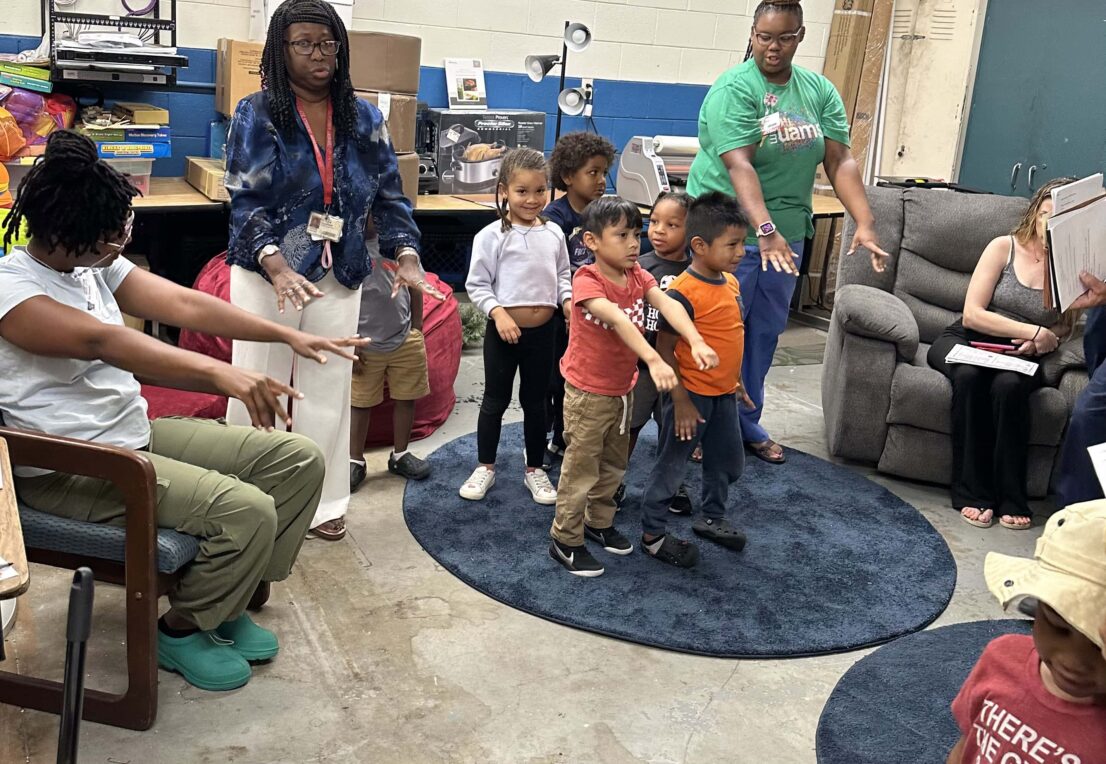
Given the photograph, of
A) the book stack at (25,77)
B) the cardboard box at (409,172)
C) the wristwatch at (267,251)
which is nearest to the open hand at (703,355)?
the wristwatch at (267,251)

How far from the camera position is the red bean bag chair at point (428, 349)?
3.90m

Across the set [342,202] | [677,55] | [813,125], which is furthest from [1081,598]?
[677,55]

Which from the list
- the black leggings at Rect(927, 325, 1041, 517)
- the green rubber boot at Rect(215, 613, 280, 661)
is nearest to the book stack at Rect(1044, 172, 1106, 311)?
the black leggings at Rect(927, 325, 1041, 517)

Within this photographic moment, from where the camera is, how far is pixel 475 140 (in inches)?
206

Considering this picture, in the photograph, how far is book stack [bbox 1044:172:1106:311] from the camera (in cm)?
317

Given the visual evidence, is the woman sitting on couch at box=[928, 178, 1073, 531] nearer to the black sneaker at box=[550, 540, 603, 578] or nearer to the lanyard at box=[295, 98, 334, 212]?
the black sneaker at box=[550, 540, 603, 578]

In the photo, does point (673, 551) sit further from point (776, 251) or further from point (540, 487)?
point (776, 251)

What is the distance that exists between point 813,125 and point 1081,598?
2.60 meters

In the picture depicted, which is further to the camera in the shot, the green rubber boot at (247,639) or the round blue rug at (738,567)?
the round blue rug at (738,567)

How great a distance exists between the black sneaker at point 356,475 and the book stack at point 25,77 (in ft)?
6.23

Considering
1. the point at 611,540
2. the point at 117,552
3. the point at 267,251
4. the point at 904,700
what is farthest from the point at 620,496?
the point at 117,552

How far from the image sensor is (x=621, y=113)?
19.3 feet

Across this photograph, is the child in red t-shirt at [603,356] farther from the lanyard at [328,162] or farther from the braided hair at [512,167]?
the lanyard at [328,162]

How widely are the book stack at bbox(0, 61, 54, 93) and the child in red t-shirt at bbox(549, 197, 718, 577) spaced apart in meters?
2.39
